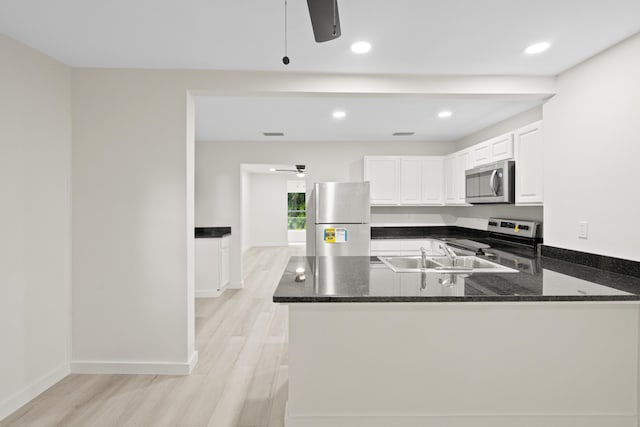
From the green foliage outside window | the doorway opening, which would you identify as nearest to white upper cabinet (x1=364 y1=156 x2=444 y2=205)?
the doorway opening

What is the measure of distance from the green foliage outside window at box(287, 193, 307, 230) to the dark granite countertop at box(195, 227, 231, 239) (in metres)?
5.30

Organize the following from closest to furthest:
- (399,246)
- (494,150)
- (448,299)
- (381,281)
A: (448,299)
(381,281)
(494,150)
(399,246)

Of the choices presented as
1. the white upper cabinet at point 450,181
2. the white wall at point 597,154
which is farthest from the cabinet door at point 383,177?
the white wall at point 597,154

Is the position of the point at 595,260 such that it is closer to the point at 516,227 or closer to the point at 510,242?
the point at 516,227

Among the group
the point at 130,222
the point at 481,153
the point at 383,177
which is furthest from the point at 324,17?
the point at 383,177

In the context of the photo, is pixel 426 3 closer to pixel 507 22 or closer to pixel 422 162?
pixel 507 22

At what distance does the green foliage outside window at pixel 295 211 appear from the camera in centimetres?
1086

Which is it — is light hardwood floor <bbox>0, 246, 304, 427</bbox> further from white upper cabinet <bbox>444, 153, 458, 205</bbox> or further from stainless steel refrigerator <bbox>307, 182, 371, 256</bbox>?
white upper cabinet <bbox>444, 153, 458, 205</bbox>

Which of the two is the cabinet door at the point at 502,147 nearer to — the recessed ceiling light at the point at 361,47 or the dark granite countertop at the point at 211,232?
the recessed ceiling light at the point at 361,47

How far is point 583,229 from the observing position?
104 inches

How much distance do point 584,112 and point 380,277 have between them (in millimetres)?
1944

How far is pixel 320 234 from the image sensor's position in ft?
15.5

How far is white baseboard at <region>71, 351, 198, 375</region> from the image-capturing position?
284cm

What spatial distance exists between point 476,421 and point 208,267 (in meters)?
4.06
